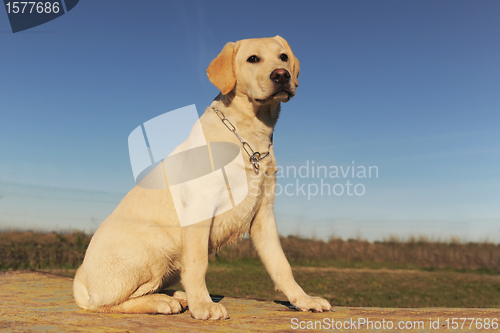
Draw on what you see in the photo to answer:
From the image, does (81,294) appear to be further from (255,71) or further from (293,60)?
(293,60)

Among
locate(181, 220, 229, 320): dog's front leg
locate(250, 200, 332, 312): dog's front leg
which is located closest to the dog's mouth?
locate(250, 200, 332, 312): dog's front leg

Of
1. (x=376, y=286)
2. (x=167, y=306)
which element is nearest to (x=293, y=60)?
(x=167, y=306)

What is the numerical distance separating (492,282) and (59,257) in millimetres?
21082

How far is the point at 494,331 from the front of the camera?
3180mm

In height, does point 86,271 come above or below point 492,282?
above

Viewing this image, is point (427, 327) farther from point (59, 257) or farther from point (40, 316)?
point (59, 257)

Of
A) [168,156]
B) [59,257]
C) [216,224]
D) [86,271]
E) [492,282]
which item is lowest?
[492,282]

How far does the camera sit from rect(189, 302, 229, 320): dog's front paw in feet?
11.8

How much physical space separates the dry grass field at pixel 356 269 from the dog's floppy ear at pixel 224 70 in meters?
6.75

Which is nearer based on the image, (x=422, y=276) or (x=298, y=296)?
(x=298, y=296)

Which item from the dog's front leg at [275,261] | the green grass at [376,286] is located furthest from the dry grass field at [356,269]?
the dog's front leg at [275,261]

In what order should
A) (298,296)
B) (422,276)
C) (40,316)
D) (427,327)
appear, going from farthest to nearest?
1. (422,276)
2. (298,296)
3. (40,316)
4. (427,327)

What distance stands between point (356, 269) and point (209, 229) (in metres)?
20.3

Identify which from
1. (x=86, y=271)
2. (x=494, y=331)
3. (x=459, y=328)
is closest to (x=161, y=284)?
(x=86, y=271)
